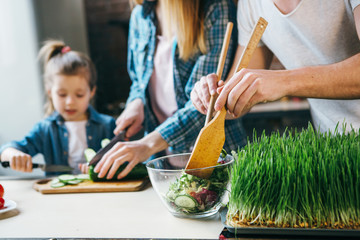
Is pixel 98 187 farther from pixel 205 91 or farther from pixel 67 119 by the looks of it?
Answer: pixel 67 119

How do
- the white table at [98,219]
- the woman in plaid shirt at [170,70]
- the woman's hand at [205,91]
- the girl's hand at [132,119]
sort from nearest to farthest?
the white table at [98,219]
the woman's hand at [205,91]
the woman in plaid shirt at [170,70]
the girl's hand at [132,119]

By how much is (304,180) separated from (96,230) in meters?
0.55

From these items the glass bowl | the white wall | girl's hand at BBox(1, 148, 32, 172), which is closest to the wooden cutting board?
girl's hand at BBox(1, 148, 32, 172)

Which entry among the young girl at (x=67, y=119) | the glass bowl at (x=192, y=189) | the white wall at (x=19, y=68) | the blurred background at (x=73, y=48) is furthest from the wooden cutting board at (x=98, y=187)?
the white wall at (x=19, y=68)

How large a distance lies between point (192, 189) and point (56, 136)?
137 cm

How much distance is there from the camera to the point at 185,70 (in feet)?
5.88

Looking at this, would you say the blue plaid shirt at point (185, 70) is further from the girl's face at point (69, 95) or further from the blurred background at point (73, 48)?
the blurred background at point (73, 48)

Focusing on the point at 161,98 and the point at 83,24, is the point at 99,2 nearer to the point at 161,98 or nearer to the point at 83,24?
the point at 83,24

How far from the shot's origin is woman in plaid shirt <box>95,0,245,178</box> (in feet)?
5.14

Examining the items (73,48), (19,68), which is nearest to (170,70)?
(19,68)

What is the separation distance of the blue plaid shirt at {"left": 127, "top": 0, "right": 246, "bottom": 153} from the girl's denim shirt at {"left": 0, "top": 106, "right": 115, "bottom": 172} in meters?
0.35

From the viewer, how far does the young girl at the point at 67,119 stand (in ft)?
7.05

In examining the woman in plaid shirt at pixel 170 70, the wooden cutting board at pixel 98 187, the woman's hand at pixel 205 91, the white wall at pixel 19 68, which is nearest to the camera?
the woman's hand at pixel 205 91

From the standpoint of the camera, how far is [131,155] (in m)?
1.46
